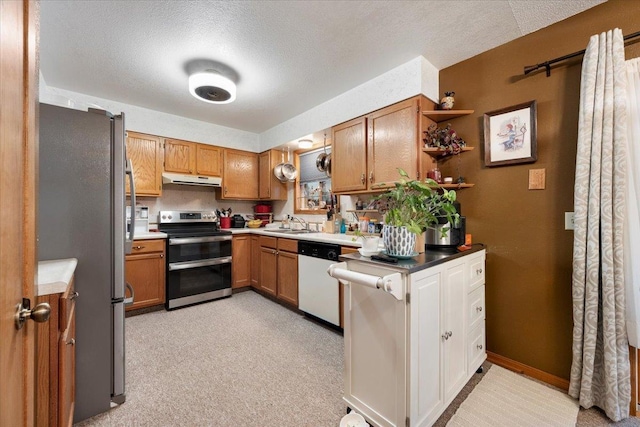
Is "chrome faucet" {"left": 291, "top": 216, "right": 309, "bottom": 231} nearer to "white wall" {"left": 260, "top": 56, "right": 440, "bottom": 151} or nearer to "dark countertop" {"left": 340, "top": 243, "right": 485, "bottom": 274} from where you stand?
"white wall" {"left": 260, "top": 56, "right": 440, "bottom": 151}

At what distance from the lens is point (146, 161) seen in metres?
3.30

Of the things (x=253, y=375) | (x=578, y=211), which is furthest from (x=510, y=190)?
(x=253, y=375)

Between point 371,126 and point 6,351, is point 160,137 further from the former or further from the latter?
point 6,351

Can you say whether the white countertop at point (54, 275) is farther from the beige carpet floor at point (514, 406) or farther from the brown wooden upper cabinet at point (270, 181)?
the brown wooden upper cabinet at point (270, 181)

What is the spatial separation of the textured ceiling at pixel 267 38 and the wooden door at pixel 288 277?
1838 mm

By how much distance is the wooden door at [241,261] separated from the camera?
360 centimetres

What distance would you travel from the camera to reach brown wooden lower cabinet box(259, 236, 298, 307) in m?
2.97

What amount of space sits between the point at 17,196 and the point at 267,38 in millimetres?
1897

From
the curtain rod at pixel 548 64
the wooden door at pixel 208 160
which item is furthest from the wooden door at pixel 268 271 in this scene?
the curtain rod at pixel 548 64

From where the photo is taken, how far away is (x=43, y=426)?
3.25 feet

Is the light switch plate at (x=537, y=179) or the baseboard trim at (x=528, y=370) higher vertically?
the light switch plate at (x=537, y=179)

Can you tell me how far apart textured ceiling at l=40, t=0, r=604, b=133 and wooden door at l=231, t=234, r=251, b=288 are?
6.36 feet

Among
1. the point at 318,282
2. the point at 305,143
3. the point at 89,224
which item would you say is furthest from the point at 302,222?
the point at 89,224

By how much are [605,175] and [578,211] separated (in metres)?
0.23
